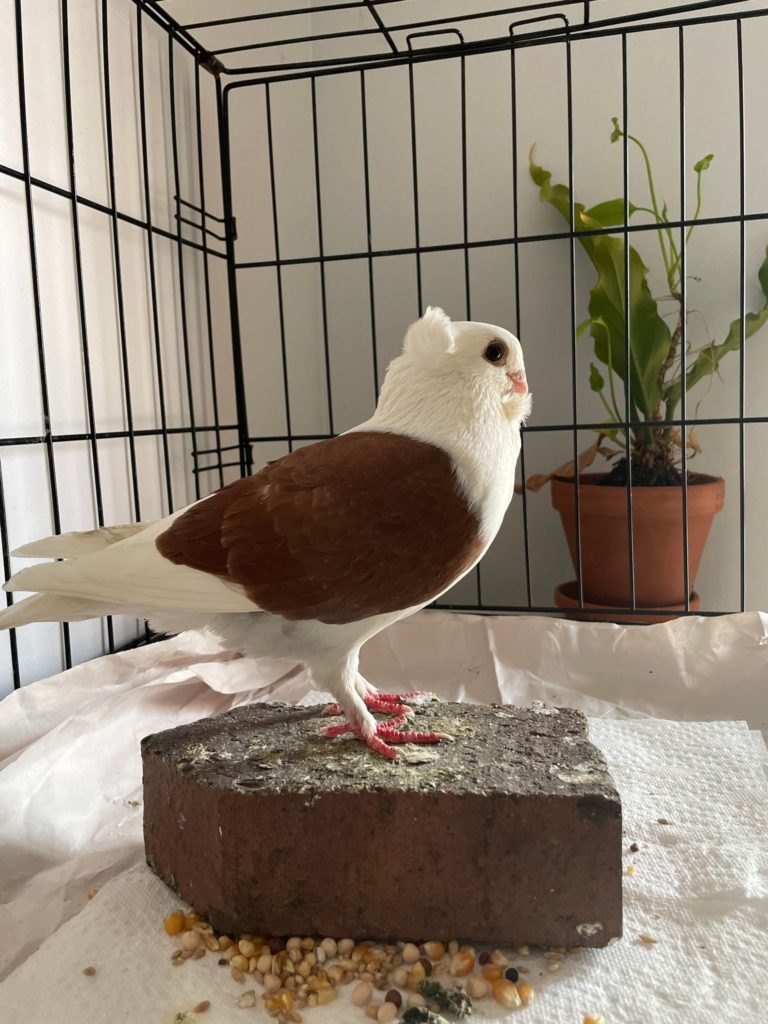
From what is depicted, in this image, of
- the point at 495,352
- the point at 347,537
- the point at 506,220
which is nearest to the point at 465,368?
the point at 495,352

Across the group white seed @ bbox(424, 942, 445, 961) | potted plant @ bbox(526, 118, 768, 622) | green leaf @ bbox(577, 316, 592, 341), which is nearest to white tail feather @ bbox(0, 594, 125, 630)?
white seed @ bbox(424, 942, 445, 961)

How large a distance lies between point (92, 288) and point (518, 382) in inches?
37.1

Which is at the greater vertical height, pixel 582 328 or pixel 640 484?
pixel 582 328

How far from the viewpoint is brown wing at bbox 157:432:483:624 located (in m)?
0.84

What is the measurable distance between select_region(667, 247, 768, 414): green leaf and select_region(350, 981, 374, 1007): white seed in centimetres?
160

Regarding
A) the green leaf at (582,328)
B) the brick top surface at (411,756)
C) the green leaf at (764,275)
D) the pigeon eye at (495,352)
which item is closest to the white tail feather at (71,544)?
the brick top surface at (411,756)

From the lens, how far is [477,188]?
221cm

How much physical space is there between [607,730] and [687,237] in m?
1.41

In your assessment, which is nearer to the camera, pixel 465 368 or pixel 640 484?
pixel 465 368

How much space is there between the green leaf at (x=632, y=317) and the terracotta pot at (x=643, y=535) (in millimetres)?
258

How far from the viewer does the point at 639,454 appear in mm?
1953

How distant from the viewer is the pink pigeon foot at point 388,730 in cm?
93

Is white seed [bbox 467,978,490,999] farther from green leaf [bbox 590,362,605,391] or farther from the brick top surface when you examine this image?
green leaf [bbox 590,362,605,391]

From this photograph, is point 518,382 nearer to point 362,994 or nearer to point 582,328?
point 362,994
